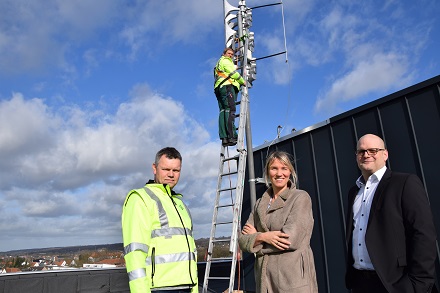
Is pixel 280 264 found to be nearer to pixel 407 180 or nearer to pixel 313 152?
pixel 407 180

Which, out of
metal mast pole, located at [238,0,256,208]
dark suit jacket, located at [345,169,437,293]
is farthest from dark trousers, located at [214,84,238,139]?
dark suit jacket, located at [345,169,437,293]

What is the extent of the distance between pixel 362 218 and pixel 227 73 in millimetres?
4120

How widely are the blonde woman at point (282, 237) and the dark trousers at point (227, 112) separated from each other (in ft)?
10.8

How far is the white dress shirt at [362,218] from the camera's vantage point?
2.18 metres

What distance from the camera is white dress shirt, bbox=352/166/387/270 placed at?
7.16ft

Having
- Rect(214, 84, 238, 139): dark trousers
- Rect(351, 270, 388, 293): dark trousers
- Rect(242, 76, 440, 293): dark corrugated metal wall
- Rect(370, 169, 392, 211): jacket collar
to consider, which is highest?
Rect(214, 84, 238, 139): dark trousers

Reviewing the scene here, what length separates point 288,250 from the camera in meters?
2.30

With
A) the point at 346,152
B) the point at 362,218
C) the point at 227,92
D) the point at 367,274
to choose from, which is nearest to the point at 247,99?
the point at 227,92

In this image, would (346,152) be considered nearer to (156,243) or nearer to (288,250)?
(288,250)

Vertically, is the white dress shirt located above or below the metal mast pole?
below

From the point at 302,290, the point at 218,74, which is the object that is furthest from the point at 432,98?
the point at 218,74

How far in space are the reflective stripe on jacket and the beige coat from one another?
3.68m

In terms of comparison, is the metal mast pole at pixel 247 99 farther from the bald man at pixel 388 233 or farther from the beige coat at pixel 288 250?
the bald man at pixel 388 233

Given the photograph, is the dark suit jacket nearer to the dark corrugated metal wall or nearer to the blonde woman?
the blonde woman
